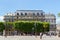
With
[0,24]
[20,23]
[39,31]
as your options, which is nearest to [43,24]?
[39,31]

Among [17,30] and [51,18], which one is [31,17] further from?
[17,30]

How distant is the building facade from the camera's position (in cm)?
8500

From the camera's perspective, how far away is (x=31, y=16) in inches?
3413

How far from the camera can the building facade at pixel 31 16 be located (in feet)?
279

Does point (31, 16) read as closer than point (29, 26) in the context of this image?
No

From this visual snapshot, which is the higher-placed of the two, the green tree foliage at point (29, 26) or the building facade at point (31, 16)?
the green tree foliage at point (29, 26)

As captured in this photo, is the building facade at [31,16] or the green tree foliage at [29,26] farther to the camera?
the building facade at [31,16]

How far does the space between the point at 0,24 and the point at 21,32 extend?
6.39m

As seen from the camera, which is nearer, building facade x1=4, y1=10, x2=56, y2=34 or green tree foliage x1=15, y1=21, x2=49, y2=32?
green tree foliage x1=15, y1=21, x2=49, y2=32

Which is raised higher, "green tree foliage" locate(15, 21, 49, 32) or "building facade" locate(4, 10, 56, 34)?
"green tree foliage" locate(15, 21, 49, 32)

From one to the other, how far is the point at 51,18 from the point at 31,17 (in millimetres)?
8063

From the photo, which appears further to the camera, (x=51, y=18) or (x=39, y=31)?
(x=51, y=18)

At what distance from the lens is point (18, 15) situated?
282 ft

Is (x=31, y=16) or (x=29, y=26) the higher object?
(x=29, y=26)
